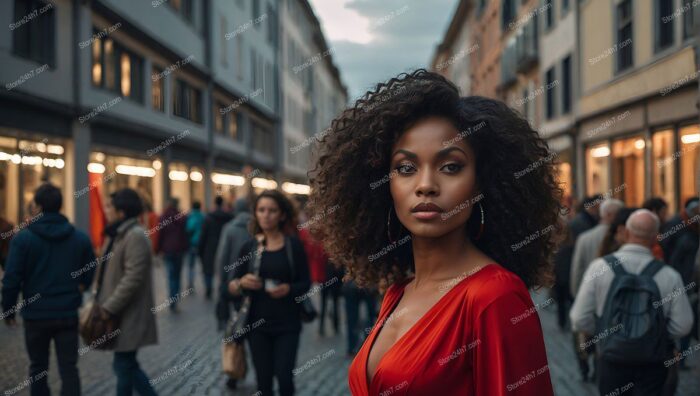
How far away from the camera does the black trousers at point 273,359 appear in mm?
5711

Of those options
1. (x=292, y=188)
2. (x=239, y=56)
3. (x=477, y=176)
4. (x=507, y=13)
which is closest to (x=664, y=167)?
(x=477, y=176)

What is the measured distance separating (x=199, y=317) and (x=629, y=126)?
11576 mm

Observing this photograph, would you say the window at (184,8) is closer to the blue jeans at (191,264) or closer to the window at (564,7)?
the blue jeans at (191,264)

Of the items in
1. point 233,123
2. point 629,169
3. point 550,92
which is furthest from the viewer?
point 233,123

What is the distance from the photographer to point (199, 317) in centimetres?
1216

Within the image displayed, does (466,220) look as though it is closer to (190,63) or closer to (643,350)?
(643,350)

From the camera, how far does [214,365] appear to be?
8.41 metres

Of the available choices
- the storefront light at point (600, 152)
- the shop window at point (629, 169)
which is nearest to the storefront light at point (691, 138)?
the shop window at point (629, 169)

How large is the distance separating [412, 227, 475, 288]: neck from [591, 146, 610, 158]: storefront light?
64.8 feet

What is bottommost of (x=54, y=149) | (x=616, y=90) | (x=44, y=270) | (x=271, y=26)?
(x=44, y=270)

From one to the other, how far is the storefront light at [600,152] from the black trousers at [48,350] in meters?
17.3

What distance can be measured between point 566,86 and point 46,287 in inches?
878

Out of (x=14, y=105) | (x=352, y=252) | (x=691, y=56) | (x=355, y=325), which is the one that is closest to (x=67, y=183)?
(x=14, y=105)

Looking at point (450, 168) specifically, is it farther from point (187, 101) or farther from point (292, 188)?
point (292, 188)
